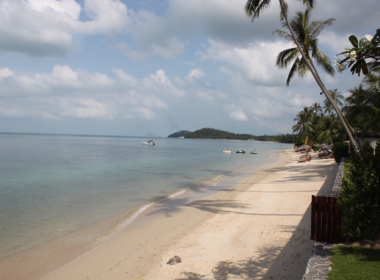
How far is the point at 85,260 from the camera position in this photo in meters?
7.83

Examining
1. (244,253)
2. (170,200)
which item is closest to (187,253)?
(244,253)

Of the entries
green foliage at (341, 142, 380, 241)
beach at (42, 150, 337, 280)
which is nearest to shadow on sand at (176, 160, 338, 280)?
beach at (42, 150, 337, 280)

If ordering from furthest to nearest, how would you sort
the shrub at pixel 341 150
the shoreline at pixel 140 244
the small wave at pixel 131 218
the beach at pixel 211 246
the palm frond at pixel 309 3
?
the shrub at pixel 341 150 < the palm frond at pixel 309 3 < the small wave at pixel 131 218 < the shoreline at pixel 140 244 < the beach at pixel 211 246

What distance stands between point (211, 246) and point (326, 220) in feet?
10.2

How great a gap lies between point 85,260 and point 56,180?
1560 cm

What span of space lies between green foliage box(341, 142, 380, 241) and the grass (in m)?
0.36

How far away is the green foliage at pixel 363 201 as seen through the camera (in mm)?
5371

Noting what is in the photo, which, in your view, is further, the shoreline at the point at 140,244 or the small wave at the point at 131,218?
the small wave at the point at 131,218

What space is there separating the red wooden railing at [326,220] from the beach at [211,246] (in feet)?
2.27

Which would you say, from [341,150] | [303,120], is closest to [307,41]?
[341,150]

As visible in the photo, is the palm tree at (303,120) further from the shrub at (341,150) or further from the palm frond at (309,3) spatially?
the palm frond at (309,3)

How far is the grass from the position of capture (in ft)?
13.8

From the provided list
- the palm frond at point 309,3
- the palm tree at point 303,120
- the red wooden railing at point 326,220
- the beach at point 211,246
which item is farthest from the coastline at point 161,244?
the palm tree at point 303,120

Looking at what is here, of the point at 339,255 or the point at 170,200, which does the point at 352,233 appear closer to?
the point at 339,255
